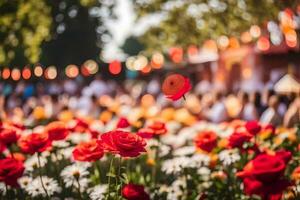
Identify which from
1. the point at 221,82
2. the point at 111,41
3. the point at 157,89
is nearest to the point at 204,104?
the point at 157,89

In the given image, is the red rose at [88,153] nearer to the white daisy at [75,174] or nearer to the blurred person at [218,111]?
the white daisy at [75,174]

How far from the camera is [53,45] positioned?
4291 cm

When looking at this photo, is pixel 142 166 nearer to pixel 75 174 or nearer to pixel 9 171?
pixel 75 174

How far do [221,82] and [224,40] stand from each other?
29.0ft

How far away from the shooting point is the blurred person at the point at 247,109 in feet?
29.2

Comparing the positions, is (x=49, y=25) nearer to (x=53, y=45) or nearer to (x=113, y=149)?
(x=113, y=149)

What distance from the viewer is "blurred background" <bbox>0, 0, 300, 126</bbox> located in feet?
29.7

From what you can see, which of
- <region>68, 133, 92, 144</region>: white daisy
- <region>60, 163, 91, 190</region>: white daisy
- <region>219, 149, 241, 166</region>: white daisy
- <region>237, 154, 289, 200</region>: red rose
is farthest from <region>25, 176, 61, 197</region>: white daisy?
<region>237, 154, 289, 200</region>: red rose

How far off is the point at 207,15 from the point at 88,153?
9.84 m

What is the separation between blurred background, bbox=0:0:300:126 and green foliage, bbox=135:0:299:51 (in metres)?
0.02

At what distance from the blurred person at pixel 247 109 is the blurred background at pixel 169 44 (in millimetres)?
40

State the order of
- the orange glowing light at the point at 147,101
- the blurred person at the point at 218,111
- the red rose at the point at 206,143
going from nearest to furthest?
the red rose at the point at 206,143, the blurred person at the point at 218,111, the orange glowing light at the point at 147,101

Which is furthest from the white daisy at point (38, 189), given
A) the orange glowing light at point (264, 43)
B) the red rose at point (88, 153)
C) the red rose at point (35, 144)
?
the orange glowing light at point (264, 43)

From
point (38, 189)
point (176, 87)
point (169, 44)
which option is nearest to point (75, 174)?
point (38, 189)
